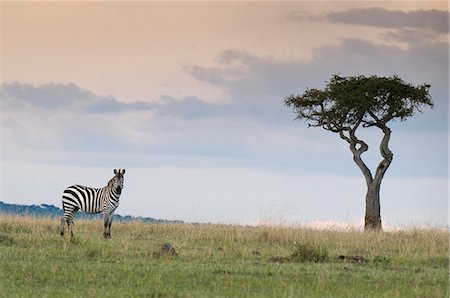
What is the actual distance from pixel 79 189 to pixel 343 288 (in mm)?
14283

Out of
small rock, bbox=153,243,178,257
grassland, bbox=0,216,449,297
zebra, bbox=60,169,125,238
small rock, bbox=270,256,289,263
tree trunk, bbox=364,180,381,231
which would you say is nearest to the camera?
grassland, bbox=0,216,449,297

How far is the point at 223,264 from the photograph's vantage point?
17.8 meters

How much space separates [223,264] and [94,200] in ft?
33.3

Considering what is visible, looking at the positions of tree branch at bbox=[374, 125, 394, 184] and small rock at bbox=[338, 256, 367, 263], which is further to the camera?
tree branch at bbox=[374, 125, 394, 184]

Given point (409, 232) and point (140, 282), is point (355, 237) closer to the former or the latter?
point (409, 232)

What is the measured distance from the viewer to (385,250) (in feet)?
73.9

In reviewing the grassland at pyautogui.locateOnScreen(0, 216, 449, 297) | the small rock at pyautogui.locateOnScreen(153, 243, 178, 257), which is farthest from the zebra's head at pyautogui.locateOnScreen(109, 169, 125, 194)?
the small rock at pyautogui.locateOnScreen(153, 243, 178, 257)

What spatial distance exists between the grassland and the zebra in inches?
27.0

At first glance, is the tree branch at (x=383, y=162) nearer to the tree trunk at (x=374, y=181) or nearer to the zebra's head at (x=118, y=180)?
the tree trunk at (x=374, y=181)

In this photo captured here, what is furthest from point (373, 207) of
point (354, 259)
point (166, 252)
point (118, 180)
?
point (166, 252)

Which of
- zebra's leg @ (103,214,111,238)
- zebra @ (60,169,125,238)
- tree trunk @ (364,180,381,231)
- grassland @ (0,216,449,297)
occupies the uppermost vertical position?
tree trunk @ (364,180,381,231)

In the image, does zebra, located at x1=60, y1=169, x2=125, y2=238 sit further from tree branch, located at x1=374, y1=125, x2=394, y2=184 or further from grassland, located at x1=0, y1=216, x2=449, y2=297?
tree branch, located at x1=374, y1=125, x2=394, y2=184

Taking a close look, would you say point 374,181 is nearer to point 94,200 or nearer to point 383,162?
point 383,162

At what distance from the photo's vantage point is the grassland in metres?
14.3
